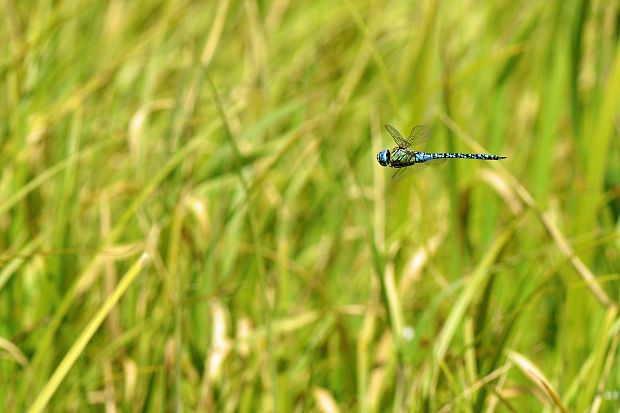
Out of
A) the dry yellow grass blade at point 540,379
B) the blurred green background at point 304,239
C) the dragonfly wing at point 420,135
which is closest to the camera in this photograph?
the dragonfly wing at point 420,135

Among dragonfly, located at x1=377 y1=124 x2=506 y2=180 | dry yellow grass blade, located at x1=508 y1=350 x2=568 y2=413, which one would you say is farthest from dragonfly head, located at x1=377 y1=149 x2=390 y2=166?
dry yellow grass blade, located at x1=508 y1=350 x2=568 y2=413

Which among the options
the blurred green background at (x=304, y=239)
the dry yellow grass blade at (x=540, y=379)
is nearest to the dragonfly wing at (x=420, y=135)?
the blurred green background at (x=304, y=239)

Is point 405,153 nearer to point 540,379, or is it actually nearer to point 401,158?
point 401,158

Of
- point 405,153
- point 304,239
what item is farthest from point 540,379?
point 304,239

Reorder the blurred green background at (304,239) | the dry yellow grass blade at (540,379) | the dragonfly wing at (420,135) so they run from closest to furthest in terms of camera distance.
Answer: the dragonfly wing at (420,135)
the dry yellow grass blade at (540,379)
the blurred green background at (304,239)

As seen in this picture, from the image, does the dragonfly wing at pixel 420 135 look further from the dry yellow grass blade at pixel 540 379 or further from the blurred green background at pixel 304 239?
the dry yellow grass blade at pixel 540 379

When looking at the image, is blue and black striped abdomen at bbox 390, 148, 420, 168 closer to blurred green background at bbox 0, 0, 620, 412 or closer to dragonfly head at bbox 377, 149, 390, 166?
dragonfly head at bbox 377, 149, 390, 166
